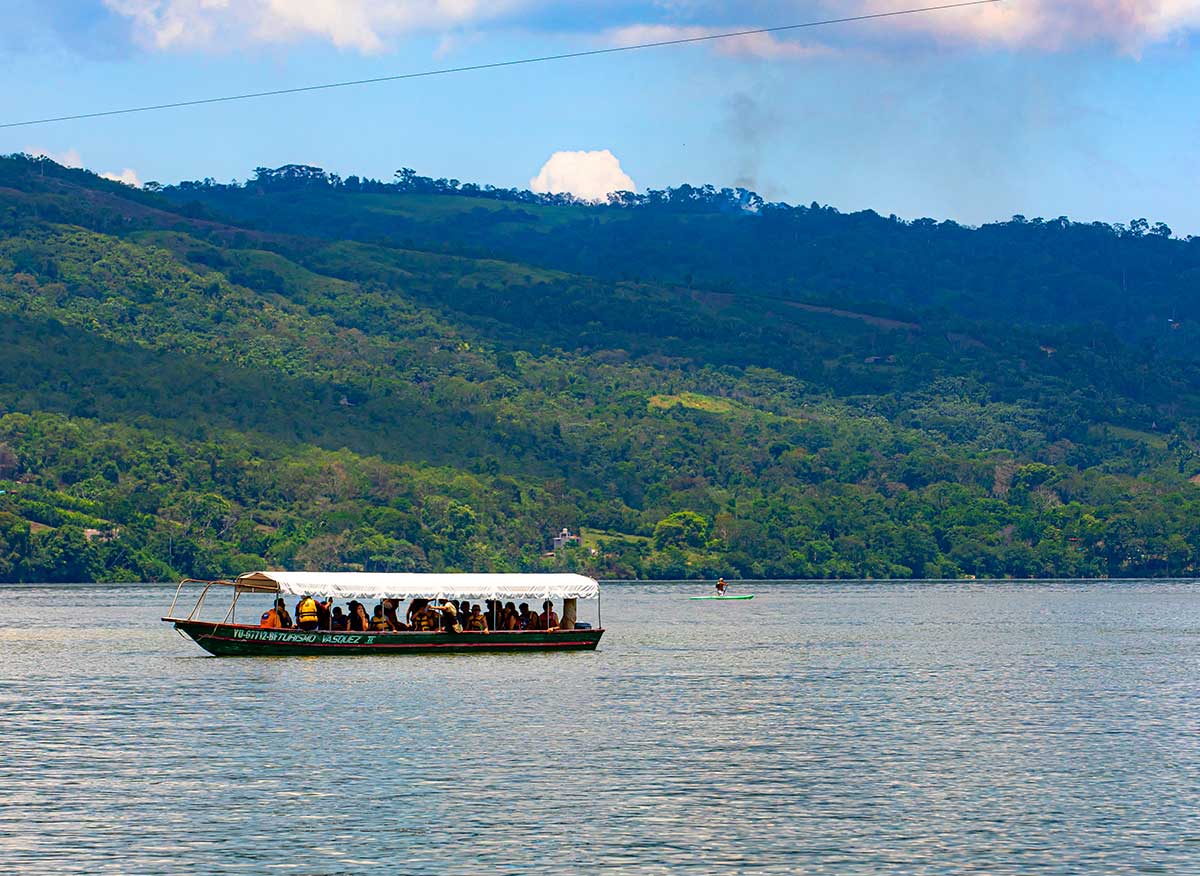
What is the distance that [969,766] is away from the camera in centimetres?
4856

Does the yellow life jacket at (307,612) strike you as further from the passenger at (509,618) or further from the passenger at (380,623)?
the passenger at (509,618)

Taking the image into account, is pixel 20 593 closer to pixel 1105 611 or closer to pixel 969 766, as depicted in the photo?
pixel 1105 611

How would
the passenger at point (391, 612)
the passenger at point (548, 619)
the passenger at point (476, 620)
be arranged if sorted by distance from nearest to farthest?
the passenger at point (391, 612)
the passenger at point (476, 620)
the passenger at point (548, 619)

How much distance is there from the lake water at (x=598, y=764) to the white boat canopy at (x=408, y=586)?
320 cm

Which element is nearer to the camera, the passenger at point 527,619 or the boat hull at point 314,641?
the boat hull at point 314,641

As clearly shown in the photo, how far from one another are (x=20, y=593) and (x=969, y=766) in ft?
548

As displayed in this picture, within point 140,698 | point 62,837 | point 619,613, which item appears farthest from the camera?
point 619,613

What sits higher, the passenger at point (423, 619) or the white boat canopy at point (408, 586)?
the white boat canopy at point (408, 586)

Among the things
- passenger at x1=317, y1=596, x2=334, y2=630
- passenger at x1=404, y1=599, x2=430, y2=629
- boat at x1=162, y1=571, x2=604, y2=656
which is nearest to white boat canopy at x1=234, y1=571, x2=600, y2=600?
boat at x1=162, y1=571, x2=604, y2=656

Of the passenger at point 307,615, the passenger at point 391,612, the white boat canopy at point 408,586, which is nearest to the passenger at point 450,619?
the white boat canopy at point 408,586

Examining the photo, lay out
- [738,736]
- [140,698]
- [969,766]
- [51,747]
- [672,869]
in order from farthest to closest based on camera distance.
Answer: [140,698] → [738,736] → [51,747] → [969,766] → [672,869]

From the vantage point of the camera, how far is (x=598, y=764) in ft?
160

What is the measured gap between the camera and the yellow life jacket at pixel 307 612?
79.8 meters

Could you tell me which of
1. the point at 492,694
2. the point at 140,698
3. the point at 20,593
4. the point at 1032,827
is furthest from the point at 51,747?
the point at 20,593
